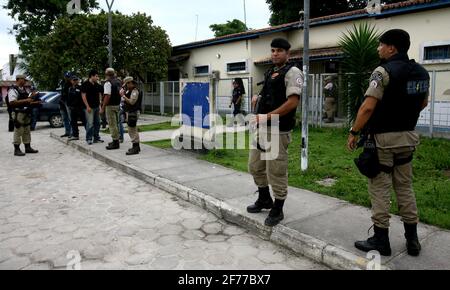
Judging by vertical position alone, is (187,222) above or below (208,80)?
below

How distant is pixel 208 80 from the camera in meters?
7.93

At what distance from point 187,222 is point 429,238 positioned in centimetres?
260

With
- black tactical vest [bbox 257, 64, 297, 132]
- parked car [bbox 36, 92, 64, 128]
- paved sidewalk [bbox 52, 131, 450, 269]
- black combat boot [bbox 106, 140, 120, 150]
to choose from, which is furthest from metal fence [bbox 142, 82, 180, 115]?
black tactical vest [bbox 257, 64, 297, 132]

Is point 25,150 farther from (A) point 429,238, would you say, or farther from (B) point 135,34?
(B) point 135,34

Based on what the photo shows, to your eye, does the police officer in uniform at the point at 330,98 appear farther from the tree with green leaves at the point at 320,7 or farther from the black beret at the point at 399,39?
the tree with green leaves at the point at 320,7

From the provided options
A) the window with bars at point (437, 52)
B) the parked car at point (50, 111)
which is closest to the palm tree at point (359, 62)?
the window with bars at point (437, 52)

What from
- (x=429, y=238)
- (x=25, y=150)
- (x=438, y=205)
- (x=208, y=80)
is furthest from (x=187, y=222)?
(x=25, y=150)

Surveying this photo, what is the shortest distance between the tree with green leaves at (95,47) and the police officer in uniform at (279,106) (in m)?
16.9

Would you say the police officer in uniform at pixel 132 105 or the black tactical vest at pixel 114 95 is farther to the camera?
the black tactical vest at pixel 114 95

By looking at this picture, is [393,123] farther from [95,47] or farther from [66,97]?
[95,47]

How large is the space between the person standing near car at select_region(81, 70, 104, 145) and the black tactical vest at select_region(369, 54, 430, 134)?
26.1ft

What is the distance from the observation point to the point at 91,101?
9719 mm

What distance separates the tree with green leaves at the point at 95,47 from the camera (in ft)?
63.7

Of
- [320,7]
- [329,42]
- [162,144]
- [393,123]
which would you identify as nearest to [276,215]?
[393,123]
